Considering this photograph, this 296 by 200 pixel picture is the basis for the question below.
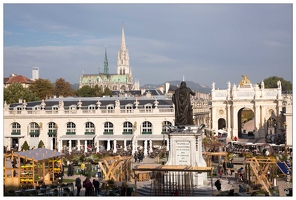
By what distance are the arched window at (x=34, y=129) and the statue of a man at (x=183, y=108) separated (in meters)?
35.3

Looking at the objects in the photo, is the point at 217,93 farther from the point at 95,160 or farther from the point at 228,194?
the point at 228,194

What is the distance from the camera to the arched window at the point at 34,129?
62.7 metres

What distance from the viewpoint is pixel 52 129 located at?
206 ft

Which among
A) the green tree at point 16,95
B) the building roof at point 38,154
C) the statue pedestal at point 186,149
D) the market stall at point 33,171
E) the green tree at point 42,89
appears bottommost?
the market stall at point 33,171

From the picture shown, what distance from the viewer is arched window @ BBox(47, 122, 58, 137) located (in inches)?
2468

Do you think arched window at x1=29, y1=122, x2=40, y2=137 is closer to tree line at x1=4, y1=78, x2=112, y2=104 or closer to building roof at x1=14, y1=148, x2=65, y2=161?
building roof at x1=14, y1=148, x2=65, y2=161

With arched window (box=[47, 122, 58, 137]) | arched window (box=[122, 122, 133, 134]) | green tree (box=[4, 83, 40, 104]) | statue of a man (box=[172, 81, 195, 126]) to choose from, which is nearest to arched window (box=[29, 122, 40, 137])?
arched window (box=[47, 122, 58, 137])

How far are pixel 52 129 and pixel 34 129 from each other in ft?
7.54

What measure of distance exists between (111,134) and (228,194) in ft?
118

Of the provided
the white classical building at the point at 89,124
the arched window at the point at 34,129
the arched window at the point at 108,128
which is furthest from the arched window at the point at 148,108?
the arched window at the point at 34,129

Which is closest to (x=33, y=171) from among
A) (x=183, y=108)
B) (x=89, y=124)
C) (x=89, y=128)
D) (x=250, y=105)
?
(x=183, y=108)

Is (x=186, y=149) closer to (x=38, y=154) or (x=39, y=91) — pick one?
(x=38, y=154)

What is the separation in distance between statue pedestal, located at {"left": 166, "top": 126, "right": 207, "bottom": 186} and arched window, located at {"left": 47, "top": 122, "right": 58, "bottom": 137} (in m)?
35.2

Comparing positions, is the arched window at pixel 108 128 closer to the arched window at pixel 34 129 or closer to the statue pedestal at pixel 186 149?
the arched window at pixel 34 129
